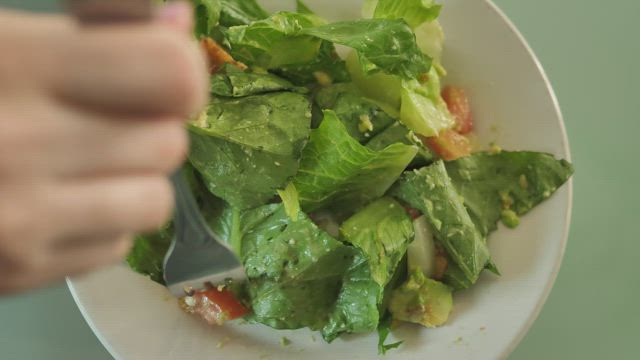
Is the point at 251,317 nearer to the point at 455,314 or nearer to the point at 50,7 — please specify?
the point at 455,314

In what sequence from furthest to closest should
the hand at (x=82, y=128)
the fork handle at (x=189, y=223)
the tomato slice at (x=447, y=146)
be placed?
the tomato slice at (x=447, y=146) → the fork handle at (x=189, y=223) → the hand at (x=82, y=128)

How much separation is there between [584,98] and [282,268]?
0.78 meters

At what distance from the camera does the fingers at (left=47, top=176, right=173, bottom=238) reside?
31 cm

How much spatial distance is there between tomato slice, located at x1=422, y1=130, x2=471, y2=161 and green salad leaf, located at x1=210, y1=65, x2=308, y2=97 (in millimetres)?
293

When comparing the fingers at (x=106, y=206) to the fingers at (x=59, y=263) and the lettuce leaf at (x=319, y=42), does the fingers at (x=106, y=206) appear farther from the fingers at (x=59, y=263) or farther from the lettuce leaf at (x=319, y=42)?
the lettuce leaf at (x=319, y=42)

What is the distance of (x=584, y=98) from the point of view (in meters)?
1.31

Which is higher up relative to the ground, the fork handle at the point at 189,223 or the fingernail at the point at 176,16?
the fingernail at the point at 176,16

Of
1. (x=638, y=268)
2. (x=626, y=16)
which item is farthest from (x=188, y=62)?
(x=626, y=16)

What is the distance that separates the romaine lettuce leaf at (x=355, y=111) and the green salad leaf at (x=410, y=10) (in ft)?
0.53

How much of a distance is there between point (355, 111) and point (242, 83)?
0.20 meters

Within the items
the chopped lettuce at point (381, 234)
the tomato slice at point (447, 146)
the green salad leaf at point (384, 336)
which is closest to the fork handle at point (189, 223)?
the chopped lettuce at point (381, 234)

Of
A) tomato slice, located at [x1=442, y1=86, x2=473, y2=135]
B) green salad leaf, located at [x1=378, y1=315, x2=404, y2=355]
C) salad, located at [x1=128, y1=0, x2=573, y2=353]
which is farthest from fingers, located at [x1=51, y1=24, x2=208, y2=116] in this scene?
tomato slice, located at [x1=442, y1=86, x2=473, y2=135]

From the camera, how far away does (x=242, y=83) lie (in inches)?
40.1

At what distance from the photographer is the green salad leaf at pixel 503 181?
3.54ft
